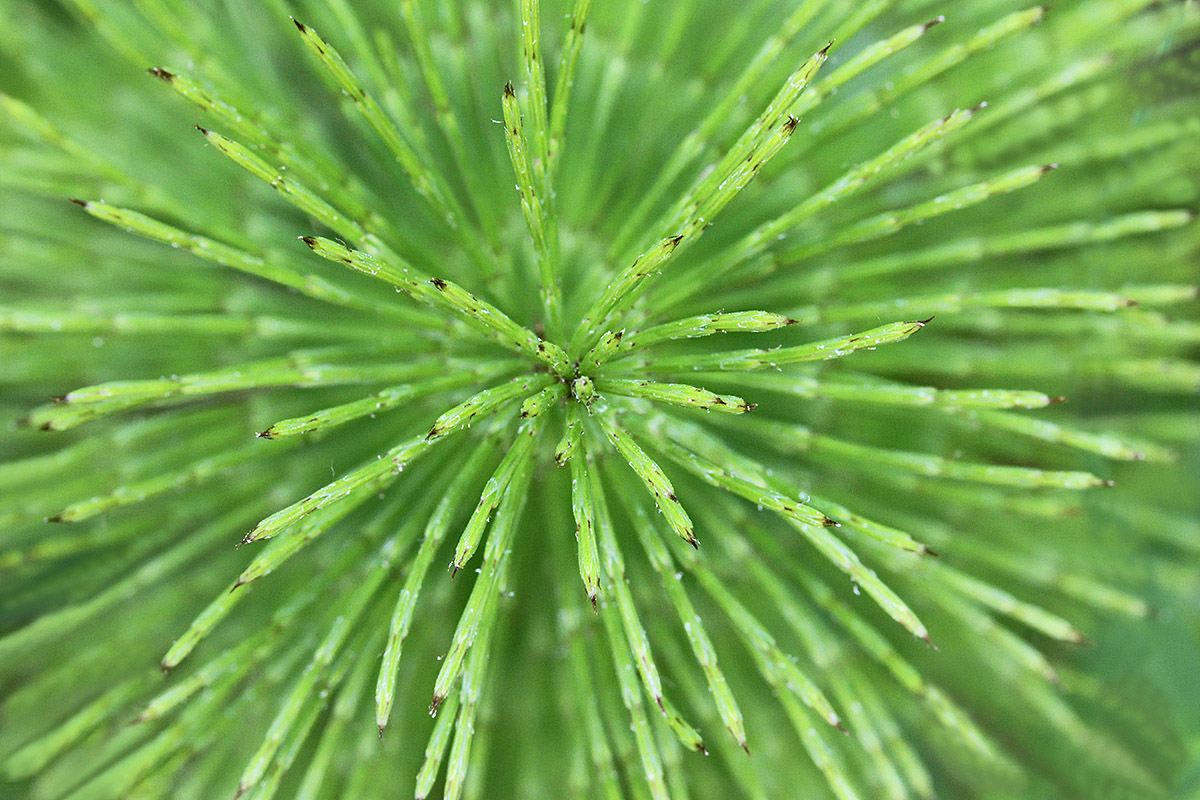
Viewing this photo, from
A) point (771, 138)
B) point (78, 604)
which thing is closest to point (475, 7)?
point (771, 138)

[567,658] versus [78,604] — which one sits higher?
[567,658]

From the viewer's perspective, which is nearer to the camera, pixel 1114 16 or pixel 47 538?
pixel 1114 16

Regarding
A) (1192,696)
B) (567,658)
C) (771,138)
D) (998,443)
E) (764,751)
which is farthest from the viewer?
(1192,696)

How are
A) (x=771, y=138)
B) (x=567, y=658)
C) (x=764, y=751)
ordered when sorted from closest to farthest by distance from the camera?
(x=771, y=138) → (x=567, y=658) → (x=764, y=751)

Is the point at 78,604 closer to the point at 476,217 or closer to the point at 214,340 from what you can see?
the point at 214,340

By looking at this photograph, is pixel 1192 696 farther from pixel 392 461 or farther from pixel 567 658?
pixel 392 461

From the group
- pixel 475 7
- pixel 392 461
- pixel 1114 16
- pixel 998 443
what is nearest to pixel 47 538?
pixel 392 461

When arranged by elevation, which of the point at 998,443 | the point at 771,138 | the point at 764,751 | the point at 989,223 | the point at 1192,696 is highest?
the point at 989,223
